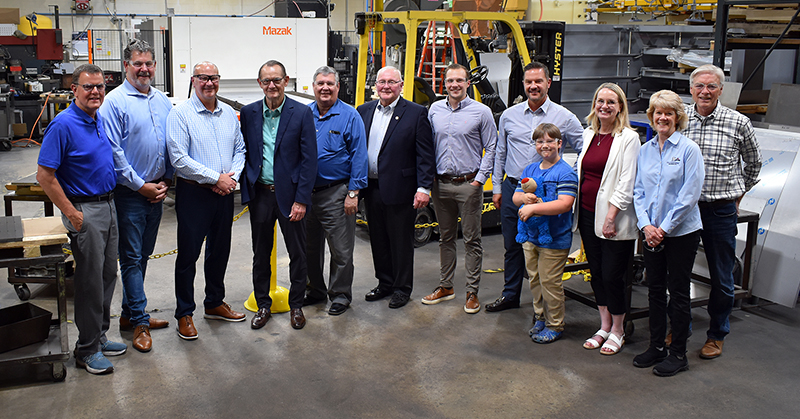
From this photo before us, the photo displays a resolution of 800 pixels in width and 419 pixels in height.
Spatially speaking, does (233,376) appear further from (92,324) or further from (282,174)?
(282,174)

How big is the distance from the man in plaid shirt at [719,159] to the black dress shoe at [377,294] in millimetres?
2375

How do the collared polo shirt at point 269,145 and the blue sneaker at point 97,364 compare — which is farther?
the collared polo shirt at point 269,145

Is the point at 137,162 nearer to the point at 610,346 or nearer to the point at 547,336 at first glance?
the point at 547,336

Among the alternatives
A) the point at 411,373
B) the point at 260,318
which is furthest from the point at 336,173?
the point at 411,373

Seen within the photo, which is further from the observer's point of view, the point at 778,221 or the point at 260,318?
the point at 778,221

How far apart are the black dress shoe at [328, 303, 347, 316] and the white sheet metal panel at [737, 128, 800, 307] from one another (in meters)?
3.18

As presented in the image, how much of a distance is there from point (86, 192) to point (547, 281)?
2843 mm

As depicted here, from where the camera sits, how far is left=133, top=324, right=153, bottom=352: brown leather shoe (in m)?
4.18

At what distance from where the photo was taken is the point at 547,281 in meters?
4.34

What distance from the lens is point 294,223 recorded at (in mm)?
4535

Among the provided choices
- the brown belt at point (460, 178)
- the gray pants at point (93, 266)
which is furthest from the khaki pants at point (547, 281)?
the gray pants at point (93, 266)

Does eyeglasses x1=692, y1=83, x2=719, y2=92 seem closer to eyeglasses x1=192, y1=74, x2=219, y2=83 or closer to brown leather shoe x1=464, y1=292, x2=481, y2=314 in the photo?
brown leather shoe x1=464, y1=292, x2=481, y2=314

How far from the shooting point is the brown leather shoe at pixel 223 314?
473 centimetres

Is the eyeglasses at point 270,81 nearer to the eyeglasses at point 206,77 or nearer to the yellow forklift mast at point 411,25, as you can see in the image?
the eyeglasses at point 206,77
